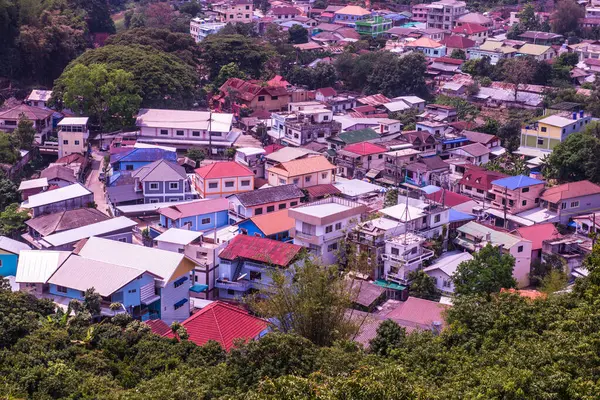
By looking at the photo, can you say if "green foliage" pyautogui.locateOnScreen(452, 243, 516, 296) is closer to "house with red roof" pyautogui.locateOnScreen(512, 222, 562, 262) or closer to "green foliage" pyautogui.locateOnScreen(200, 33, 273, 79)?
"house with red roof" pyautogui.locateOnScreen(512, 222, 562, 262)

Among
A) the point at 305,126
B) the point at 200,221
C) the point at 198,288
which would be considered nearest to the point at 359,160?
the point at 305,126

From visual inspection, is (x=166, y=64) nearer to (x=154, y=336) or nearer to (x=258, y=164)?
(x=258, y=164)

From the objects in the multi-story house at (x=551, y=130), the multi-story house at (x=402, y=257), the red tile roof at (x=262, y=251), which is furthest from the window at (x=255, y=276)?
the multi-story house at (x=551, y=130)

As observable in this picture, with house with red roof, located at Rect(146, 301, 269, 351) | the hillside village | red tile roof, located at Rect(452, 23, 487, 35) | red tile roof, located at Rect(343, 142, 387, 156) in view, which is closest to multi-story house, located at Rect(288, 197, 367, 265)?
the hillside village

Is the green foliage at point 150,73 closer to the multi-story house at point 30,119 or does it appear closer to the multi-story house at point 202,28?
the multi-story house at point 30,119

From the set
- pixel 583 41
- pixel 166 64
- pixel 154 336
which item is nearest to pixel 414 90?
pixel 166 64

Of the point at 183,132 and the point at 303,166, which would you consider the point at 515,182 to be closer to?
the point at 303,166
